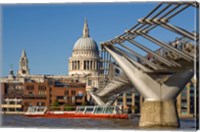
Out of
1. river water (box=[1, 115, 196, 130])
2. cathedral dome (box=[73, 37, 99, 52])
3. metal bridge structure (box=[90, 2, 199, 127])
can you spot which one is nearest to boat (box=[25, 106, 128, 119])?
river water (box=[1, 115, 196, 130])

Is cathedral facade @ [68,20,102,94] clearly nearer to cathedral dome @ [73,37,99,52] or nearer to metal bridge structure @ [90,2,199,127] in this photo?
cathedral dome @ [73,37,99,52]

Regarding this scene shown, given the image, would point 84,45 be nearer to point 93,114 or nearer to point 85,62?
point 85,62

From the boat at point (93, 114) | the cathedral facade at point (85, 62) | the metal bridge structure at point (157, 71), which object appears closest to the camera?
the metal bridge structure at point (157, 71)

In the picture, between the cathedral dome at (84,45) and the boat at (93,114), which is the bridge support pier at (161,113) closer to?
the boat at (93,114)

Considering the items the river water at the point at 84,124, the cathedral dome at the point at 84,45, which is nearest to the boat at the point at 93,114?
the river water at the point at 84,124

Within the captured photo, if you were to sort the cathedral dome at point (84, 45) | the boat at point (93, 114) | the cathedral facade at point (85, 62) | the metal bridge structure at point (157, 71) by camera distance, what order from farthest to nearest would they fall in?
the cathedral dome at point (84, 45) < the cathedral facade at point (85, 62) < the boat at point (93, 114) < the metal bridge structure at point (157, 71)

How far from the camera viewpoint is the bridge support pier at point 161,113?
21609mm

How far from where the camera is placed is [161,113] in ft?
71.5

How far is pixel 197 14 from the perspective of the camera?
54.9ft

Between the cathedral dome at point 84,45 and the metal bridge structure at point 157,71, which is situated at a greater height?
the cathedral dome at point 84,45

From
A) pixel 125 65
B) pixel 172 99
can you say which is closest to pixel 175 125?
pixel 172 99

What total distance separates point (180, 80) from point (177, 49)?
2365mm

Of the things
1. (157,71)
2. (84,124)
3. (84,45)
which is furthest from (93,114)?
(84,45)

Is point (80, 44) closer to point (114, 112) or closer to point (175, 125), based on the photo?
point (114, 112)
